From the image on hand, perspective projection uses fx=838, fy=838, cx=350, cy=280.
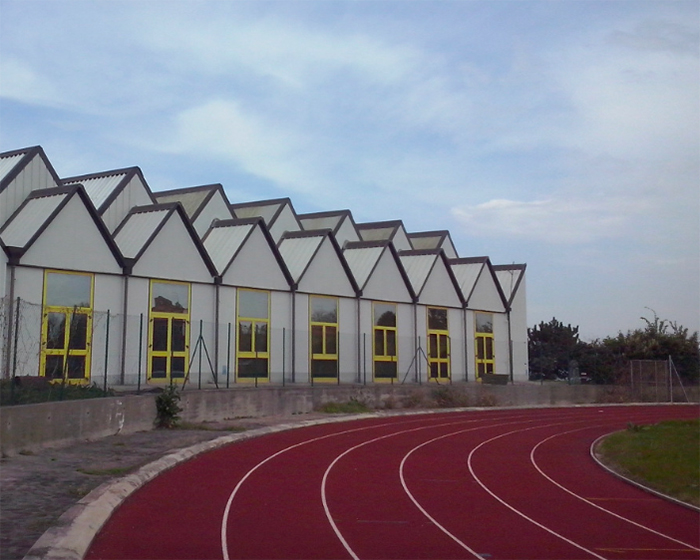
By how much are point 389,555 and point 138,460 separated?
27.8 ft

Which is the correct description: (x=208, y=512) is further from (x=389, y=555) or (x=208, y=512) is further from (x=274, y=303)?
(x=274, y=303)

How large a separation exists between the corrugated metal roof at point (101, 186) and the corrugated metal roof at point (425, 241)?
24794mm

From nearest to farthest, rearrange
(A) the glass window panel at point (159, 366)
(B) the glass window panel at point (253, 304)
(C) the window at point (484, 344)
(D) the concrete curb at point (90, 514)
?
(D) the concrete curb at point (90, 514), (A) the glass window panel at point (159, 366), (B) the glass window panel at point (253, 304), (C) the window at point (484, 344)

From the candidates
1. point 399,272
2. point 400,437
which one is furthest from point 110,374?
point 399,272

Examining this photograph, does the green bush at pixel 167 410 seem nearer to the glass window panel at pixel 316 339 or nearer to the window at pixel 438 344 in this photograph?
the glass window panel at pixel 316 339

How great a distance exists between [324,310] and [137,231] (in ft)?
33.2

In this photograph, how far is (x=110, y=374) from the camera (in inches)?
1070

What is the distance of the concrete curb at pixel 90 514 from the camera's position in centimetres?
928

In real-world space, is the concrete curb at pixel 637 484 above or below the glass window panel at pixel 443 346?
below

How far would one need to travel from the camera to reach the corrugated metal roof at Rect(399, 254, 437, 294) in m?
44.0

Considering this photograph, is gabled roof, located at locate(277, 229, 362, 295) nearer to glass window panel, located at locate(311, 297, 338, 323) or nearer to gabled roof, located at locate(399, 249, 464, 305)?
glass window panel, located at locate(311, 297, 338, 323)

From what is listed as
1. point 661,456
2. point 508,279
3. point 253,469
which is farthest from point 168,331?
point 508,279

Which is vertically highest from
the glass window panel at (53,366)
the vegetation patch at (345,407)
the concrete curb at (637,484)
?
the glass window panel at (53,366)

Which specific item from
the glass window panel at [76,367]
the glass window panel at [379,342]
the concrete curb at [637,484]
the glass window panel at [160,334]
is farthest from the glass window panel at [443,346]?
the glass window panel at [76,367]
